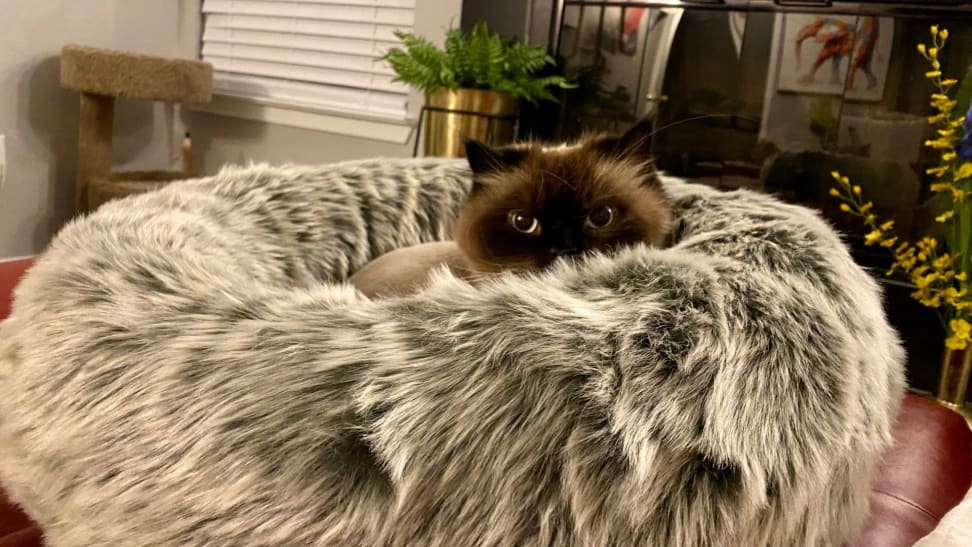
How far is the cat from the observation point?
914 millimetres

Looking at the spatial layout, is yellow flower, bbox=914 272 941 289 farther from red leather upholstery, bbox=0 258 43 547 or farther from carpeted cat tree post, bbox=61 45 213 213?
carpeted cat tree post, bbox=61 45 213 213

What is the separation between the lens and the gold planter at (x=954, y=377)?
1.43 meters

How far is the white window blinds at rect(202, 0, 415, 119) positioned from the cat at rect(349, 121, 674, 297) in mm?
1347

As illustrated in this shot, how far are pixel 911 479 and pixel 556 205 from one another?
1.87 feet

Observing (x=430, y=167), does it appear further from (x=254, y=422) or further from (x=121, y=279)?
(x=254, y=422)

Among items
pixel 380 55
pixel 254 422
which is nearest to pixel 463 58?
pixel 380 55

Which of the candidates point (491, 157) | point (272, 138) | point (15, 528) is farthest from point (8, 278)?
point (272, 138)

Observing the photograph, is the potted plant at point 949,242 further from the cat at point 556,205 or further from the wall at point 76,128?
the wall at point 76,128

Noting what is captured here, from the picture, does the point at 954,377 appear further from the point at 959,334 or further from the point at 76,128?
the point at 76,128

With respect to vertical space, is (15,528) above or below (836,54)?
below

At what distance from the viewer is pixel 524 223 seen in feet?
3.05

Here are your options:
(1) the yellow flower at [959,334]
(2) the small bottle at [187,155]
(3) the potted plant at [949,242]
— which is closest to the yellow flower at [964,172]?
(3) the potted plant at [949,242]

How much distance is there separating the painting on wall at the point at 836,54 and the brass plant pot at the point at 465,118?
0.66 meters

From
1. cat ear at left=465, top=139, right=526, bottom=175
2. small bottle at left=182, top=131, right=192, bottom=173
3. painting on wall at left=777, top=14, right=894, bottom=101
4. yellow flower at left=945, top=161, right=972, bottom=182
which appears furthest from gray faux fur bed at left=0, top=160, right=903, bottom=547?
small bottle at left=182, top=131, right=192, bottom=173
